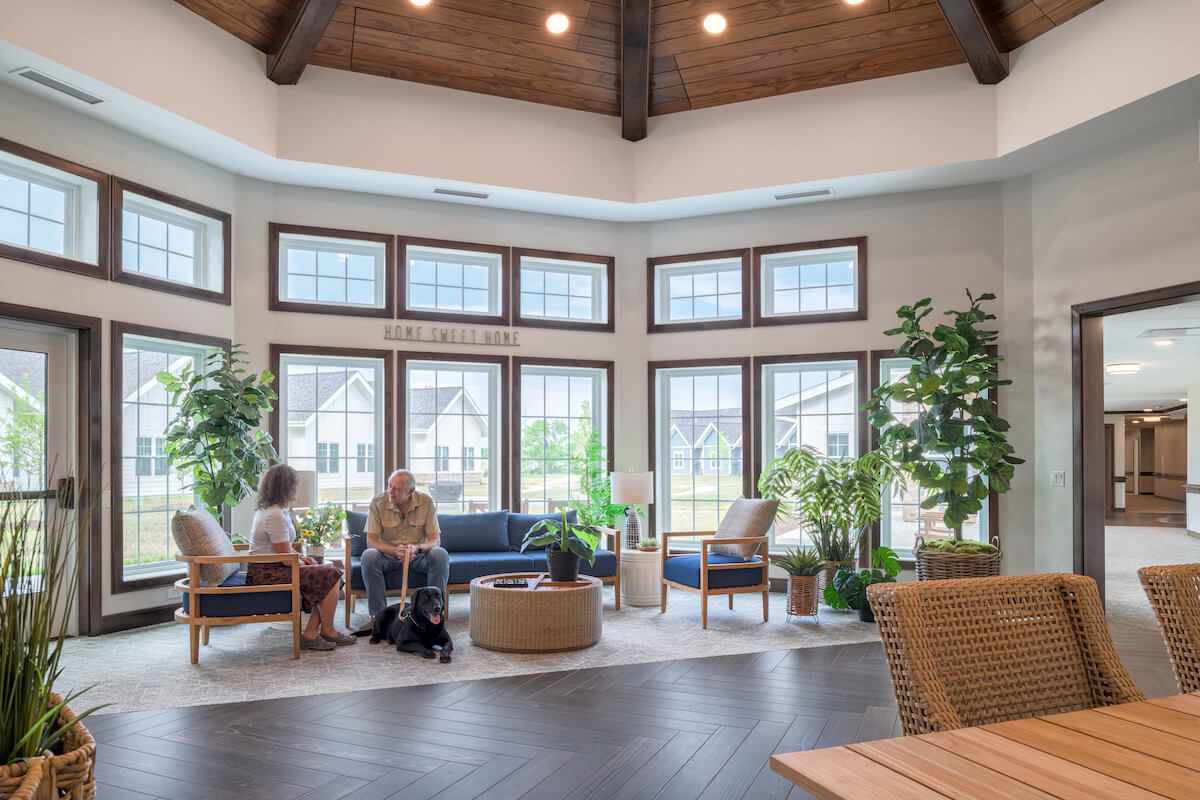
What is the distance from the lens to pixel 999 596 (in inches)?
75.1

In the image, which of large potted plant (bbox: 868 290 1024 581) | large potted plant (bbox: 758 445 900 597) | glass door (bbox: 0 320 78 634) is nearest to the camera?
glass door (bbox: 0 320 78 634)

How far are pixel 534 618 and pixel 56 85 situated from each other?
14.8ft

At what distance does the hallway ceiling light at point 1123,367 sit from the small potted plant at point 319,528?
34.3ft

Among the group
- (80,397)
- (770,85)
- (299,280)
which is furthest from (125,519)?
(770,85)

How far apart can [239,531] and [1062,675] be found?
→ 21.5 feet

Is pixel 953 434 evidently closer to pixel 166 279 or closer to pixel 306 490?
pixel 306 490

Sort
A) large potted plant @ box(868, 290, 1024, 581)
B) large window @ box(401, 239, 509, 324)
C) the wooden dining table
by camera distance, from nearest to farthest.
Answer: the wooden dining table → large potted plant @ box(868, 290, 1024, 581) → large window @ box(401, 239, 509, 324)

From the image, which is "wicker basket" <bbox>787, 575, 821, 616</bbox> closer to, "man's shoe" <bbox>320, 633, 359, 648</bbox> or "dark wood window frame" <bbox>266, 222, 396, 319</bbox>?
"man's shoe" <bbox>320, 633, 359, 648</bbox>

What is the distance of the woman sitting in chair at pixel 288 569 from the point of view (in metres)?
5.47

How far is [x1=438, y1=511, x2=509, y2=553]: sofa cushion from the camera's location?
7.29 meters

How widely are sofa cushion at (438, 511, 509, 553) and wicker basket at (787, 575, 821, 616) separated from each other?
7.89 feet

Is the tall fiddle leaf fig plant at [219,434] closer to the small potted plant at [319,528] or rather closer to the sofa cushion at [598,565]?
the small potted plant at [319,528]

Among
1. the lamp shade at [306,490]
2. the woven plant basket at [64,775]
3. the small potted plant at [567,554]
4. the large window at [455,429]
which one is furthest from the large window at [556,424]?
the woven plant basket at [64,775]

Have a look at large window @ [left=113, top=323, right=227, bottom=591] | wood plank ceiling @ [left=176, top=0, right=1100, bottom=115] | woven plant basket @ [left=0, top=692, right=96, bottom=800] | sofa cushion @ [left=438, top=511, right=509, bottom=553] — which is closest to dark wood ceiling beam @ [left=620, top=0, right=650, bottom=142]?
wood plank ceiling @ [left=176, top=0, right=1100, bottom=115]
